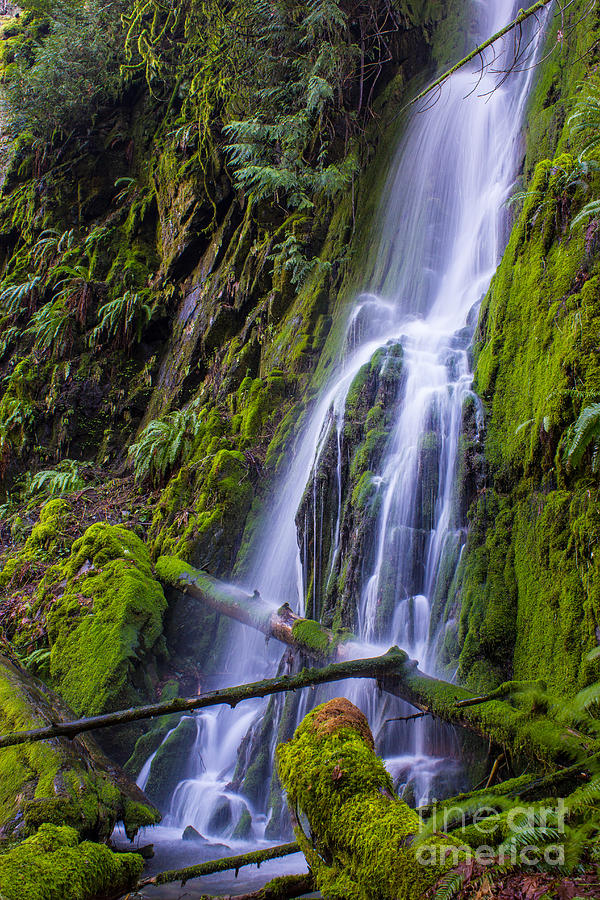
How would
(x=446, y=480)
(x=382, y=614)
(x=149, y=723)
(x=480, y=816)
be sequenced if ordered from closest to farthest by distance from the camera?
(x=480, y=816), (x=382, y=614), (x=446, y=480), (x=149, y=723)

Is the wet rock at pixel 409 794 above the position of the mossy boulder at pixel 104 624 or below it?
below

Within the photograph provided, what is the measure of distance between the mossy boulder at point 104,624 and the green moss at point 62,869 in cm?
290

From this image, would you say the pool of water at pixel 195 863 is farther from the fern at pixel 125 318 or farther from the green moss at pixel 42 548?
the fern at pixel 125 318

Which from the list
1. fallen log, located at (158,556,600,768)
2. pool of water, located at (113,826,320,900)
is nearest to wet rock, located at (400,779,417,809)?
fallen log, located at (158,556,600,768)

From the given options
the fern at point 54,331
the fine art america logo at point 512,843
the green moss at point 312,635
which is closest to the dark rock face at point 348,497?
the green moss at point 312,635

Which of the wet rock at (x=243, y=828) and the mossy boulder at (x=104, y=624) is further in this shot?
the mossy boulder at (x=104, y=624)

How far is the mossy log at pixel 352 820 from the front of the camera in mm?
1454

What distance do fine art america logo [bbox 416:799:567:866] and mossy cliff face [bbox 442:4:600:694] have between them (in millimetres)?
1846

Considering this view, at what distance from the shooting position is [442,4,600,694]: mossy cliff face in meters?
3.44

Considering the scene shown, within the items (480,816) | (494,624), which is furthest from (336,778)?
(494,624)

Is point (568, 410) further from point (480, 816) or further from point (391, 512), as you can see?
point (480, 816)

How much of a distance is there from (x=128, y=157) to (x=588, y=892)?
18569 millimetres

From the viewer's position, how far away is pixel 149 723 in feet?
17.9

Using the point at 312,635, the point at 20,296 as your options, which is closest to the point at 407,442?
the point at 312,635
